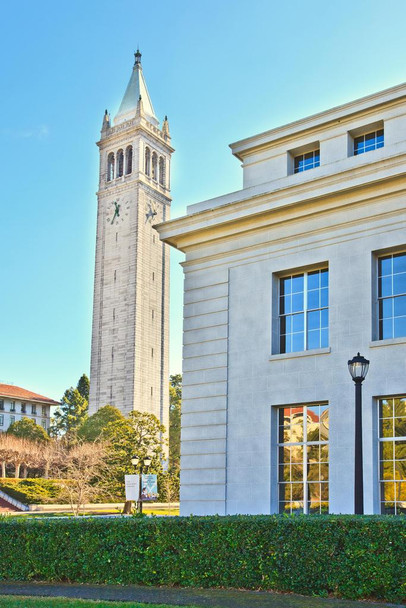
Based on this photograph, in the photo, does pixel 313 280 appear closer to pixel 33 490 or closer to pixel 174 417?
pixel 33 490

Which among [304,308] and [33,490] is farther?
[33,490]

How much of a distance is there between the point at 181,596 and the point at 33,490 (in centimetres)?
4476

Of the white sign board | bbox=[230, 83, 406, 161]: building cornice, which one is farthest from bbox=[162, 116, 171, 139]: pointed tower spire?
bbox=[230, 83, 406, 161]: building cornice

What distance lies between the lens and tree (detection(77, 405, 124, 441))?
6181 cm

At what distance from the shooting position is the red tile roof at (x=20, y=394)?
98.5 metres

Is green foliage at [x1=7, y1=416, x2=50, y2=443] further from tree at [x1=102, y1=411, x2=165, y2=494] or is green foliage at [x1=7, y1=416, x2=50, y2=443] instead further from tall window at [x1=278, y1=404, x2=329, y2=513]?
tall window at [x1=278, y1=404, x2=329, y2=513]

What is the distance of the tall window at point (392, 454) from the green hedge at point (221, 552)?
5.43 m

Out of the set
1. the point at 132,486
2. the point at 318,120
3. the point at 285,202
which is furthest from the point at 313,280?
the point at 132,486

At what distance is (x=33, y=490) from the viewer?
52688 mm

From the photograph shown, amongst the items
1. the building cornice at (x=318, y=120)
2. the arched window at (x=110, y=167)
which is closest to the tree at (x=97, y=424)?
the arched window at (x=110, y=167)

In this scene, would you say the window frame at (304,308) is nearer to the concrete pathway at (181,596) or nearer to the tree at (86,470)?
the concrete pathway at (181,596)

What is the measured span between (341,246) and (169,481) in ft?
130

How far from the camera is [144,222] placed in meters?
84.3

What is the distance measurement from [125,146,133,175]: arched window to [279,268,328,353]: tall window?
72.7 meters
